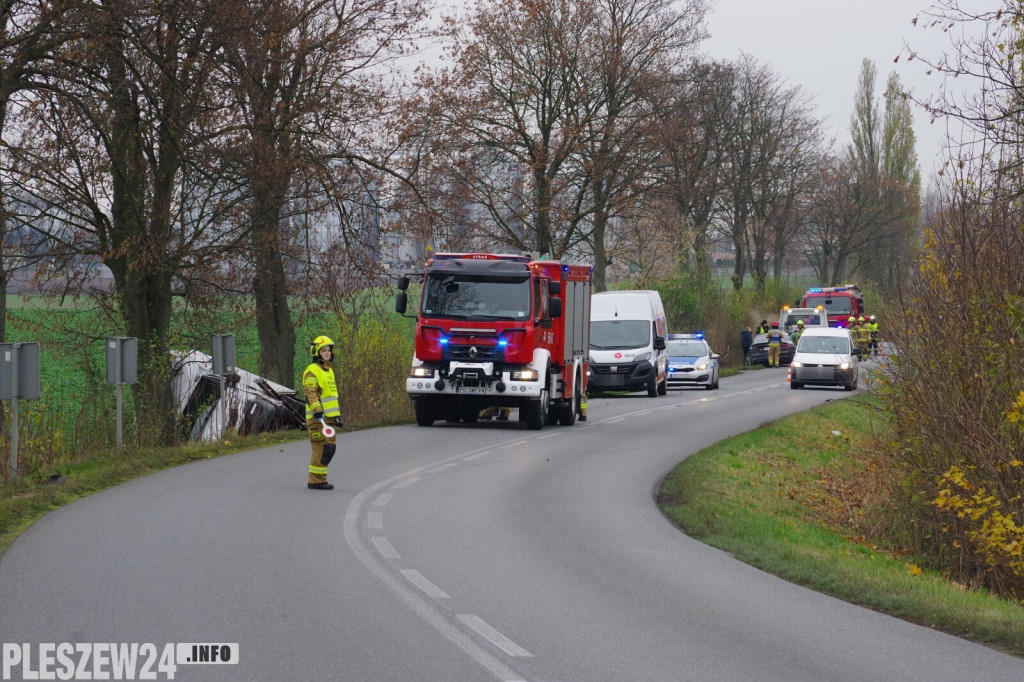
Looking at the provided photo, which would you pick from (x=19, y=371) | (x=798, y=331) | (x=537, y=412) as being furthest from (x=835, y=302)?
(x=19, y=371)

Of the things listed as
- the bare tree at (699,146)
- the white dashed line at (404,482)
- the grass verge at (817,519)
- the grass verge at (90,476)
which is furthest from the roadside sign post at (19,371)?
the bare tree at (699,146)

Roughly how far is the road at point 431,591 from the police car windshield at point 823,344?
26462 millimetres

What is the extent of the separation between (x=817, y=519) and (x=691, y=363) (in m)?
23.9

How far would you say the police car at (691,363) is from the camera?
40344mm

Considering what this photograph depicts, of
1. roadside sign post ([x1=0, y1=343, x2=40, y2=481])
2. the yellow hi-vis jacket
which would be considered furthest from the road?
roadside sign post ([x1=0, y1=343, x2=40, y2=481])

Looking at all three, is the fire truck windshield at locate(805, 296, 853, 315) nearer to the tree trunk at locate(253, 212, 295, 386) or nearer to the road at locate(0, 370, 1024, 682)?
the tree trunk at locate(253, 212, 295, 386)

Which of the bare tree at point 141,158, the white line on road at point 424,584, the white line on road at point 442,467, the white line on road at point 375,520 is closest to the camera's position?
the white line on road at point 424,584

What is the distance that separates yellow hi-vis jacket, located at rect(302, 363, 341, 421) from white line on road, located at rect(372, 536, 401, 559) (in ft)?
12.2

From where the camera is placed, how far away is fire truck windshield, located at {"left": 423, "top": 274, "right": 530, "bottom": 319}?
2322 centimetres

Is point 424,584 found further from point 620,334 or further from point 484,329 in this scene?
point 620,334

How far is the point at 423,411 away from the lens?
24.3 metres

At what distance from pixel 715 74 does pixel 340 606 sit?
1968 inches

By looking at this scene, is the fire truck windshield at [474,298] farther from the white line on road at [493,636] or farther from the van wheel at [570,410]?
the white line on road at [493,636]

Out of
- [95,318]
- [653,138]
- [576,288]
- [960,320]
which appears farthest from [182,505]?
[653,138]
